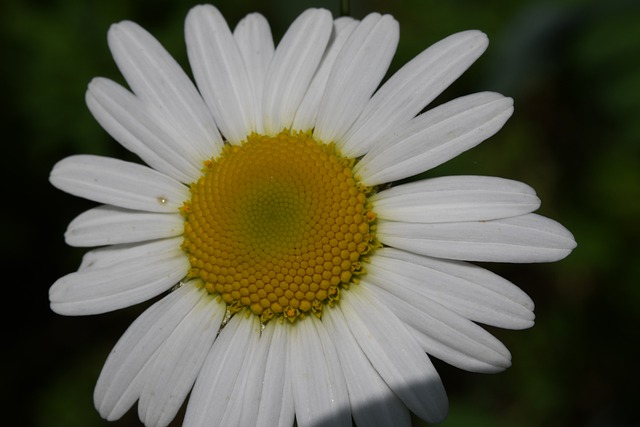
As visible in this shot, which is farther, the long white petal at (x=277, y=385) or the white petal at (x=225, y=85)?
the white petal at (x=225, y=85)

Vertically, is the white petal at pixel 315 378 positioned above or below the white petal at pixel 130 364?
below

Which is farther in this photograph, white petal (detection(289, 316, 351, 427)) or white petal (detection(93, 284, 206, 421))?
white petal (detection(93, 284, 206, 421))

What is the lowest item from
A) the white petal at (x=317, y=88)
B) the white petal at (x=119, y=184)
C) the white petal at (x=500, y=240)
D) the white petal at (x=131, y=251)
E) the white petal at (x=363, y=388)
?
the white petal at (x=363, y=388)

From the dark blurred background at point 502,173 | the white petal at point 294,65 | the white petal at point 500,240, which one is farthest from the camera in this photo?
the dark blurred background at point 502,173

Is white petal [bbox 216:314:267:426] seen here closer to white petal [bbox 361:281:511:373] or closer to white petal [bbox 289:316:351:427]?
white petal [bbox 289:316:351:427]

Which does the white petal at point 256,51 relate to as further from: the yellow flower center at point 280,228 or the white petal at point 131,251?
the white petal at point 131,251

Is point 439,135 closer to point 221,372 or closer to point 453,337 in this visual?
point 453,337

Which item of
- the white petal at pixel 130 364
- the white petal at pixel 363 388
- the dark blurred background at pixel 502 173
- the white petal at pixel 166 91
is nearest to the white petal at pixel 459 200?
the white petal at pixel 363 388

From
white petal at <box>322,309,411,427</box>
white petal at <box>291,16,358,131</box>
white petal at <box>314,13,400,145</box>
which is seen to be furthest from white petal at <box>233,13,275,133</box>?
white petal at <box>322,309,411,427</box>
